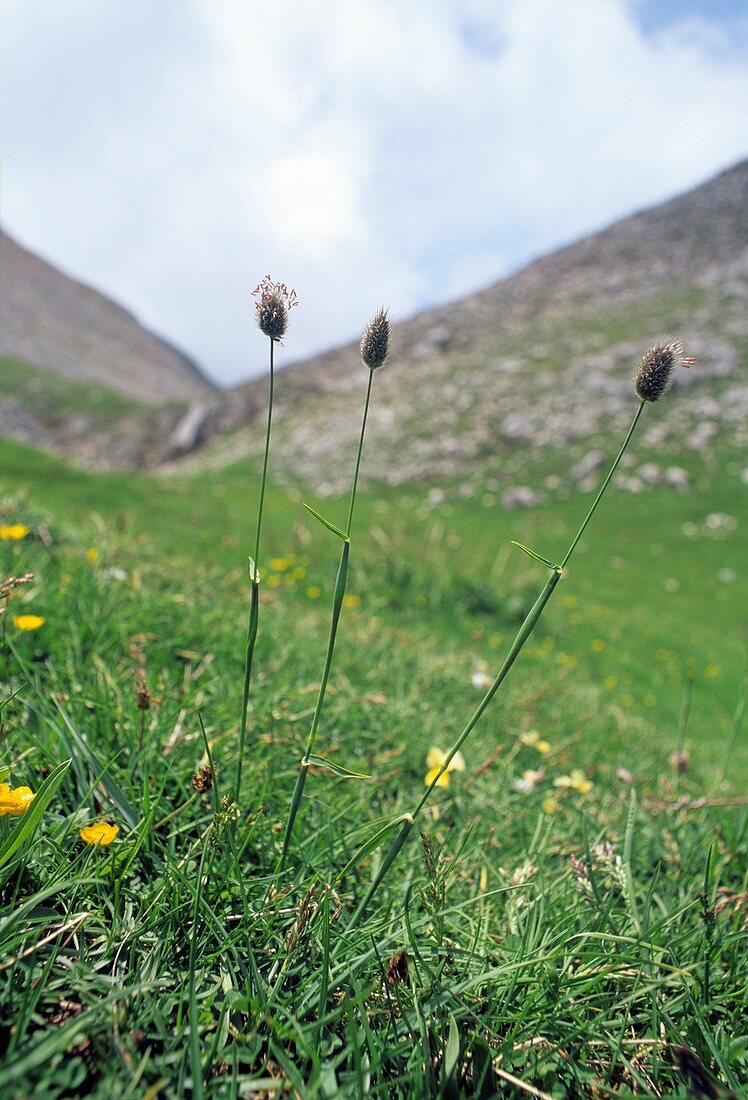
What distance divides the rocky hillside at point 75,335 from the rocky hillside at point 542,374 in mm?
16699

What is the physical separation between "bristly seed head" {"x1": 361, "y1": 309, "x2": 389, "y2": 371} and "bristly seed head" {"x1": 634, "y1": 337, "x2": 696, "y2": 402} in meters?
0.50

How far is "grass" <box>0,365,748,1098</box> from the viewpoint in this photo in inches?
39.9

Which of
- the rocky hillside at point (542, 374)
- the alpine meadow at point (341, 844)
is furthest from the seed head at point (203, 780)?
the rocky hillside at point (542, 374)

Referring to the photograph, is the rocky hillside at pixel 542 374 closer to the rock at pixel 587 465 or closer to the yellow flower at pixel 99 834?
→ the rock at pixel 587 465

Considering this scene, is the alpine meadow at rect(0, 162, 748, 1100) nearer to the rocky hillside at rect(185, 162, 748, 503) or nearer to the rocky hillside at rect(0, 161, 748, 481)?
the rocky hillside at rect(185, 162, 748, 503)

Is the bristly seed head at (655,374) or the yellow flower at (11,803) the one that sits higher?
the bristly seed head at (655,374)

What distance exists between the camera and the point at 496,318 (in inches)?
1521

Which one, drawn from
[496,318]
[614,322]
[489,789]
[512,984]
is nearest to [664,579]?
[489,789]

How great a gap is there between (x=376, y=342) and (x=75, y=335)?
7242 cm

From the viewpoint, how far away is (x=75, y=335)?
61906 mm

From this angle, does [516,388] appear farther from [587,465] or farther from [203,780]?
[203,780]

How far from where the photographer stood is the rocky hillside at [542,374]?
24297 mm

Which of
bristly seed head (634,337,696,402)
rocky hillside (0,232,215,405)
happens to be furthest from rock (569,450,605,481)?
rocky hillside (0,232,215,405)

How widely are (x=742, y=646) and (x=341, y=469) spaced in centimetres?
1748
